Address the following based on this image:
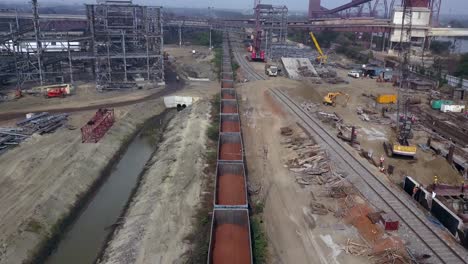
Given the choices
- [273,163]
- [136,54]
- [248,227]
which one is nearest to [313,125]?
[273,163]

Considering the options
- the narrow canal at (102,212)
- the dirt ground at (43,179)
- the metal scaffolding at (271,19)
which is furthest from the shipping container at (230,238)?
the metal scaffolding at (271,19)

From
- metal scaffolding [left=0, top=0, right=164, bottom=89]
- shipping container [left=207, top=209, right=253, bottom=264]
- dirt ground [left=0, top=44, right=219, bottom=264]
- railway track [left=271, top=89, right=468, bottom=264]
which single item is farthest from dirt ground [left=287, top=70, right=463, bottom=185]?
metal scaffolding [left=0, top=0, right=164, bottom=89]

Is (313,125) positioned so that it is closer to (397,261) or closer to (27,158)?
(397,261)

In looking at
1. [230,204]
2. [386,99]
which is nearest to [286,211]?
[230,204]

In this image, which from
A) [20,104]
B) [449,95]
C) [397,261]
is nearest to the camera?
[397,261]

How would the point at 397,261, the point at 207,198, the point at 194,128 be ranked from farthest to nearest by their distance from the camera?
1. the point at 194,128
2. the point at 207,198
3. the point at 397,261

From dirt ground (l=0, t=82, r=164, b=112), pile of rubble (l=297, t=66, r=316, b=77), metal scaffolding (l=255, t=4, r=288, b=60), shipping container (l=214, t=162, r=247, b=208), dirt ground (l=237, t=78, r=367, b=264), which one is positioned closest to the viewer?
dirt ground (l=237, t=78, r=367, b=264)

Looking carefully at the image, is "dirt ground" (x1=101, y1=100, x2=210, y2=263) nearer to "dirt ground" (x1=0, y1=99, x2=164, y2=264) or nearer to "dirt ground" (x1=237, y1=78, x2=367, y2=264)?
"dirt ground" (x1=0, y1=99, x2=164, y2=264)
